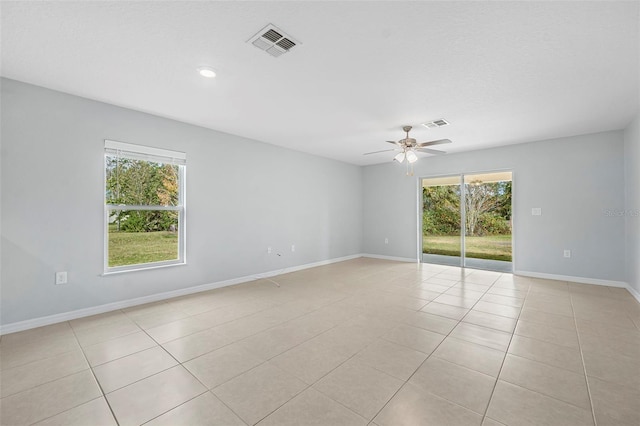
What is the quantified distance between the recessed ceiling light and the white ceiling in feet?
0.23

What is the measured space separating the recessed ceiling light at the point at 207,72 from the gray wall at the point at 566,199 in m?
5.29

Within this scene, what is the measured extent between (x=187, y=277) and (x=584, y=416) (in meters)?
4.33

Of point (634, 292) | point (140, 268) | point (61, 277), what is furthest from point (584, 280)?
point (61, 277)

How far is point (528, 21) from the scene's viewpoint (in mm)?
1900

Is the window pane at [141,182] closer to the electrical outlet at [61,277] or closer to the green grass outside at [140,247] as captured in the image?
the green grass outside at [140,247]

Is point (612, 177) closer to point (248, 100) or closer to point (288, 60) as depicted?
point (288, 60)

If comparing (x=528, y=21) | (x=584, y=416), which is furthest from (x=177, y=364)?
(x=528, y=21)

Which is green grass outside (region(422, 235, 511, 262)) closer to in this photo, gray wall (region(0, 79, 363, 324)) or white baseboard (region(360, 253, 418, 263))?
white baseboard (region(360, 253, 418, 263))

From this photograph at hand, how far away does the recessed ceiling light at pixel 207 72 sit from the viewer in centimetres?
256

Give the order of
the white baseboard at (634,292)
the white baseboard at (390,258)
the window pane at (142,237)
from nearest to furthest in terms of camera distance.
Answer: the window pane at (142,237), the white baseboard at (634,292), the white baseboard at (390,258)

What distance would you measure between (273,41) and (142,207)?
2.85 metres

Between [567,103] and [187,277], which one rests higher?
[567,103]

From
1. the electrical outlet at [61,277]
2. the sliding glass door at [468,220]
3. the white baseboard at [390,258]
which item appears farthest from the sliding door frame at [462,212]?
the electrical outlet at [61,277]

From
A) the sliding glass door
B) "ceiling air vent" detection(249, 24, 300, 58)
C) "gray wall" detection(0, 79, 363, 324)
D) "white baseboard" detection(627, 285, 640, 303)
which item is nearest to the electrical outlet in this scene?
"gray wall" detection(0, 79, 363, 324)
